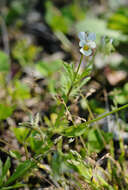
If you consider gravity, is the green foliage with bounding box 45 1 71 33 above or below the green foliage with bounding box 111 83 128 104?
above

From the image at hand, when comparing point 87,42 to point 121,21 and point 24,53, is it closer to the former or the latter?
point 121,21

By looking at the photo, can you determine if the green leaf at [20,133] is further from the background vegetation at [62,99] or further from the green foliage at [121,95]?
the green foliage at [121,95]

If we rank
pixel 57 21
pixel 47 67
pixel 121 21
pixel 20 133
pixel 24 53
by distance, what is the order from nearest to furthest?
pixel 20 133 < pixel 47 67 < pixel 121 21 < pixel 24 53 < pixel 57 21

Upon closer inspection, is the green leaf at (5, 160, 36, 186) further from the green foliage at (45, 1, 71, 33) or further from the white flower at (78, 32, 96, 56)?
the green foliage at (45, 1, 71, 33)

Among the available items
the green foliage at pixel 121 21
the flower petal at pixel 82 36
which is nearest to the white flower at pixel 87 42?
the flower petal at pixel 82 36

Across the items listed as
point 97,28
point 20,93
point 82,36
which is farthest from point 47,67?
point 82,36

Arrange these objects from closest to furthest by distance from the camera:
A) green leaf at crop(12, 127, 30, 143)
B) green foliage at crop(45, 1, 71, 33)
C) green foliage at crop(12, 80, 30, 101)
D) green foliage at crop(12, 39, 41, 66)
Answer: green leaf at crop(12, 127, 30, 143) → green foliage at crop(12, 80, 30, 101) → green foliage at crop(12, 39, 41, 66) → green foliage at crop(45, 1, 71, 33)

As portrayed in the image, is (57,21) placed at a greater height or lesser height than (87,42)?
greater

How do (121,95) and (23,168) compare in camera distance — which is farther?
(121,95)

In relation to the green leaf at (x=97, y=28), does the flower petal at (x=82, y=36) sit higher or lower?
lower

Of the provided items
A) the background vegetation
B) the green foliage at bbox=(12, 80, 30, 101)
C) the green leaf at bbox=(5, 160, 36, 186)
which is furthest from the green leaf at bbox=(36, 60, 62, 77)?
the green leaf at bbox=(5, 160, 36, 186)

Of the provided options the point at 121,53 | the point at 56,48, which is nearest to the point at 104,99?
the point at 121,53

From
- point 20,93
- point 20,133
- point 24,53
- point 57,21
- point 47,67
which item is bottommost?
point 20,133
